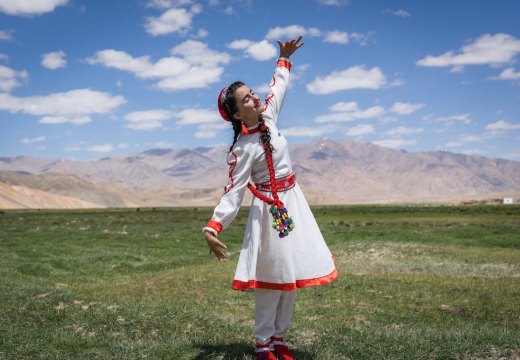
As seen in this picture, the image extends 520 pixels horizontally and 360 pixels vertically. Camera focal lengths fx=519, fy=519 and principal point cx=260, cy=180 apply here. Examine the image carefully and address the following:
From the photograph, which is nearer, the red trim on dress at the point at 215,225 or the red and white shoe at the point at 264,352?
the red trim on dress at the point at 215,225

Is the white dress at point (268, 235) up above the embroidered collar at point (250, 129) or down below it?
below

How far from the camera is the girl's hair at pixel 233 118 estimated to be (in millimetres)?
5611

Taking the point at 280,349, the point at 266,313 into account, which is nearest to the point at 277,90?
the point at 266,313

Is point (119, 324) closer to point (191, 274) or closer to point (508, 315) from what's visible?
point (508, 315)

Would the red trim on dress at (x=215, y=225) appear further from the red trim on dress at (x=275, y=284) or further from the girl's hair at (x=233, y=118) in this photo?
the girl's hair at (x=233, y=118)

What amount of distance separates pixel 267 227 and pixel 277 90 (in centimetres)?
173

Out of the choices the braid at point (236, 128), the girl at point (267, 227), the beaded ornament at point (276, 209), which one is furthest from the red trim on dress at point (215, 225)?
the braid at point (236, 128)

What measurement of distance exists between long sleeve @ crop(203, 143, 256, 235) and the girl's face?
33 centimetres

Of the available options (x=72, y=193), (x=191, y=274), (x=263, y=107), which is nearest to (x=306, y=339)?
(x=263, y=107)

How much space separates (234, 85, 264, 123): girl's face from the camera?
562cm

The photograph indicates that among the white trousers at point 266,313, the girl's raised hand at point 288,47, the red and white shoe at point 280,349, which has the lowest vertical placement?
the red and white shoe at point 280,349

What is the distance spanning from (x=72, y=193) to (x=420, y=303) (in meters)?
199

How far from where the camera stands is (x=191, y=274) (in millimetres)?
15422

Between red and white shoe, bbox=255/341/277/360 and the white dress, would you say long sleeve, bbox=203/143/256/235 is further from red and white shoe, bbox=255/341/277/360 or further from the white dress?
red and white shoe, bbox=255/341/277/360
